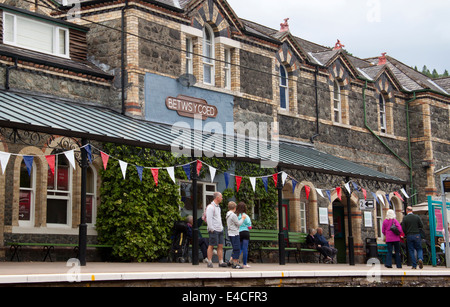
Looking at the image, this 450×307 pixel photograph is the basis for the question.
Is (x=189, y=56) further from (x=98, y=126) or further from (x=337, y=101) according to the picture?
(x=337, y=101)

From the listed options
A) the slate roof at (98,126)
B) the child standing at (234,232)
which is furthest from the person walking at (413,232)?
the child standing at (234,232)

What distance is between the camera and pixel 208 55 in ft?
79.5

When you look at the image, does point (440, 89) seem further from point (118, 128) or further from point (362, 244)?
point (118, 128)

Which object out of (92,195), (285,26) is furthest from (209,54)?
(92,195)

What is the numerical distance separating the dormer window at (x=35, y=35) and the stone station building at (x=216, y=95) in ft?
0.10

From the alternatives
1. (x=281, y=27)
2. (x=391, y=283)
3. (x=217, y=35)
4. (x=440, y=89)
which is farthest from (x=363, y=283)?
(x=440, y=89)

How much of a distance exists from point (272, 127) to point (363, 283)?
10.5 m

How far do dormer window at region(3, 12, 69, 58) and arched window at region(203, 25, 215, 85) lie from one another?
4536mm

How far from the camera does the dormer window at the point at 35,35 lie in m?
20.3

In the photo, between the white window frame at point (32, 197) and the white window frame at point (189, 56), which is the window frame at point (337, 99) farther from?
the white window frame at point (32, 197)

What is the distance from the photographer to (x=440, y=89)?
35.5 meters

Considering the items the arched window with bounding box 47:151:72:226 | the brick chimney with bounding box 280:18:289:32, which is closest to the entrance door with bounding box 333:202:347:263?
the brick chimney with bounding box 280:18:289:32

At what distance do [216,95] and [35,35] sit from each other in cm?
598

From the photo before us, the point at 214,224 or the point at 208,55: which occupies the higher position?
the point at 208,55
